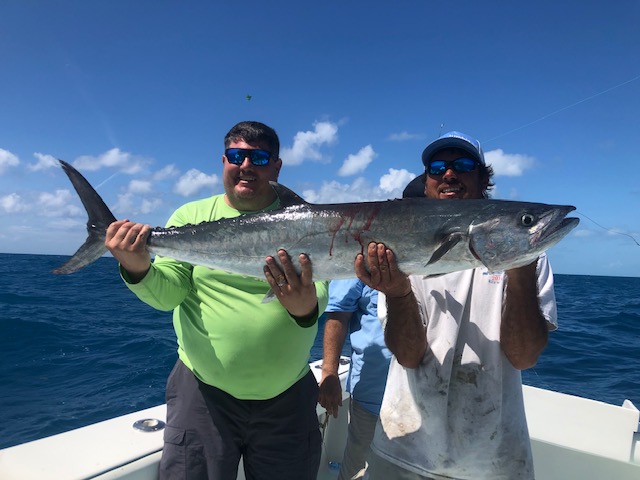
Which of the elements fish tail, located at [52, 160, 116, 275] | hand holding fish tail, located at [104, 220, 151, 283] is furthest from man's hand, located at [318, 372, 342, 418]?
fish tail, located at [52, 160, 116, 275]

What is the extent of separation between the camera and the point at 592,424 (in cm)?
389

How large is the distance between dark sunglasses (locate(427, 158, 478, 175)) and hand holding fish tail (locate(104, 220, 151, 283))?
1.80 m

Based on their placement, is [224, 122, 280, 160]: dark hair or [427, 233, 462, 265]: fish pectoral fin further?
[224, 122, 280, 160]: dark hair

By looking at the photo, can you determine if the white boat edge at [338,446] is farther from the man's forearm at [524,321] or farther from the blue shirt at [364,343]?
the man's forearm at [524,321]

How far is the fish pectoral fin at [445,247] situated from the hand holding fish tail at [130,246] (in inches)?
65.5

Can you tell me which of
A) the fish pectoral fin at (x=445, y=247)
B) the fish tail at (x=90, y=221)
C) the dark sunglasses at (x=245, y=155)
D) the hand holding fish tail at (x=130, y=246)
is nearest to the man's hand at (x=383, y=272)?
the fish pectoral fin at (x=445, y=247)

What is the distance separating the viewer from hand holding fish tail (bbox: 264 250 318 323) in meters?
2.47

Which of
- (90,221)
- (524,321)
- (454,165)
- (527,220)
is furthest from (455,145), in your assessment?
(90,221)

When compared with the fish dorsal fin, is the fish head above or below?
below

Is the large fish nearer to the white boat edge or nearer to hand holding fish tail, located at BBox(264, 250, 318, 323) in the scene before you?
hand holding fish tail, located at BBox(264, 250, 318, 323)

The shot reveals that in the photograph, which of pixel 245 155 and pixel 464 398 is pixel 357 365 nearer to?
pixel 464 398

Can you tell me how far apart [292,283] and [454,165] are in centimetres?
116

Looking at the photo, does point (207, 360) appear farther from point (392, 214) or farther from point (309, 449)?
point (392, 214)

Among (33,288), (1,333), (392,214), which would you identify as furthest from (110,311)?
(392,214)
